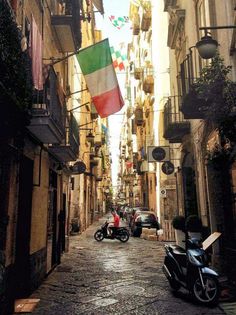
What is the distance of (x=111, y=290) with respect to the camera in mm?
8211

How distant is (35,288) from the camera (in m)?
8.36

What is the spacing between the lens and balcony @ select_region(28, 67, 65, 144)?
23.0ft

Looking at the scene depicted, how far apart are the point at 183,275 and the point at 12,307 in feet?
11.2

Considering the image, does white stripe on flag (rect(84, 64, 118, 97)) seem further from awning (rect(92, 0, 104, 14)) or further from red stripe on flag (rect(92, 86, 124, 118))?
awning (rect(92, 0, 104, 14))

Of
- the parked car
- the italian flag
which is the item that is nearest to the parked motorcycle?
the parked car

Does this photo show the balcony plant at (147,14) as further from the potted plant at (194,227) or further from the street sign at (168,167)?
the potted plant at (194,227)

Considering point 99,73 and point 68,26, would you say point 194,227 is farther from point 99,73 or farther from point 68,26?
point 68,26

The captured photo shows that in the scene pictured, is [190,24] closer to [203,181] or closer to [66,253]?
[203,181]

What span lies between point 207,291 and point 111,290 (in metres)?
2.29

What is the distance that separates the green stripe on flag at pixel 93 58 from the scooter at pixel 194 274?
5.25 metres

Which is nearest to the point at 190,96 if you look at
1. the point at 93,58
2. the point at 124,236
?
the point at 93,58

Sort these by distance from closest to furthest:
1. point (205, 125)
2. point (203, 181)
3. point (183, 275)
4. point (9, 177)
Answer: point (9, 177), point (183, 275), point (205, 125), point (203, 181)

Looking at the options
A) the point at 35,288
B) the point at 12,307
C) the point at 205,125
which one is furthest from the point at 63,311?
the point at 205,125

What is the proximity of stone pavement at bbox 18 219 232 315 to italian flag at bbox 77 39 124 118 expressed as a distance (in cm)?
464
